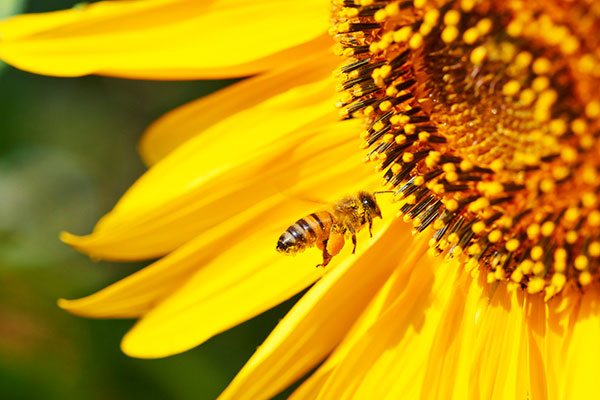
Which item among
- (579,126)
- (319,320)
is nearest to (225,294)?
(319,320)

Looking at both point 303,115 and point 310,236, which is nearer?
point 310,236

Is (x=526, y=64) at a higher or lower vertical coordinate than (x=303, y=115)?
lower

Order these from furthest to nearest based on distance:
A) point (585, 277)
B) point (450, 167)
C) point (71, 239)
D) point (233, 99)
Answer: point (233, 99)
point (71, 239)
point (450, 167)
point (585, 277)

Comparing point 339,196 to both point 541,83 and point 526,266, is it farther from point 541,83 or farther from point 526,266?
point 541,83

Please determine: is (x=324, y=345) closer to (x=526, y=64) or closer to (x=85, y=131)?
(x=526, y=64)

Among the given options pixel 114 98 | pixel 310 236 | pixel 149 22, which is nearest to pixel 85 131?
pixel 114 98

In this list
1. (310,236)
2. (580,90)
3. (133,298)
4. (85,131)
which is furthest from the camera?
(85,131)
